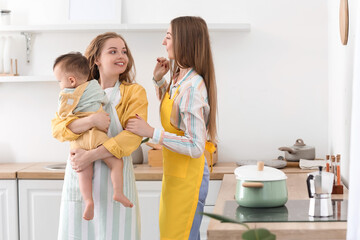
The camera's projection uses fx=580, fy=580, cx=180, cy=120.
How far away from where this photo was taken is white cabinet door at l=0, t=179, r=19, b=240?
3473 mm

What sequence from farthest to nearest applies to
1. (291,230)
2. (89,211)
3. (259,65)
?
(259,65) → (89,211) → (291,230)

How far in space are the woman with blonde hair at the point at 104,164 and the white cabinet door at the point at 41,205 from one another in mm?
1116

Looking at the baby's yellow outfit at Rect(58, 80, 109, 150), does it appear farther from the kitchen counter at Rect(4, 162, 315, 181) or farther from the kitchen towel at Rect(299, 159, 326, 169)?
the kitchen towel at Rect(299, 159, 326, 169)

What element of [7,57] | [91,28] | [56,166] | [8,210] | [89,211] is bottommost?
[8,210]

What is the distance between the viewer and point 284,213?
6.79ft

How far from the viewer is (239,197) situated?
2.15 metres

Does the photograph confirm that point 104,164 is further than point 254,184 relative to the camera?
Yes

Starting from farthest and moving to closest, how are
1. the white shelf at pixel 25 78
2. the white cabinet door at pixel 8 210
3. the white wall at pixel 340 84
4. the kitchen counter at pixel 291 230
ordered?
the white shelf at pixel 25 78 < the white cabinet door at pixel 8 210 < the white wall at pixel 340 84 < the kitchen counter at pixel 291 230

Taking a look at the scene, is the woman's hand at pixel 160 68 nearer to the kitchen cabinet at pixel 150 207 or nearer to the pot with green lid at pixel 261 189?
the pot with green lid at pixel 261 189

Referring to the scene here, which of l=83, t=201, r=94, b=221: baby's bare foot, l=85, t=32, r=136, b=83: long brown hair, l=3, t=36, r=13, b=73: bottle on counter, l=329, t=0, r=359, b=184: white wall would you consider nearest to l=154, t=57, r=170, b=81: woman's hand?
l=85, t=32, r=136, b=83: long brown hair

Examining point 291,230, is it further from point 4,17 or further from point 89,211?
point 4,17

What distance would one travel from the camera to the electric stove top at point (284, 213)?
6.46 feet

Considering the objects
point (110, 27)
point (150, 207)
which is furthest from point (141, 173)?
point (110, 27)

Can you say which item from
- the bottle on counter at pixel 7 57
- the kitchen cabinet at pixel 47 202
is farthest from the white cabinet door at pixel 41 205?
the bottle on counter at pixel 7 57
